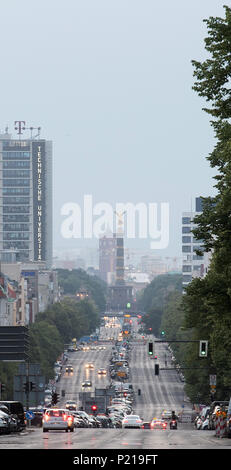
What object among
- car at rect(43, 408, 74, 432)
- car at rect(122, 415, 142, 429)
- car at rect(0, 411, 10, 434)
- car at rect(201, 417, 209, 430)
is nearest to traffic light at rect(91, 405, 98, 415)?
car at rect(122, 415, 142, 429)

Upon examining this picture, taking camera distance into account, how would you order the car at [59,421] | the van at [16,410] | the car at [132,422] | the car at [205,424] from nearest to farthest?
the car at [59,421] → the van at [16,410] → the car at [205,424] → the car at [132,422]

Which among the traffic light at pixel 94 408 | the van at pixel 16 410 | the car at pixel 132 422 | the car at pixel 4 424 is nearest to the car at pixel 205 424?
the car at pixel 132 422

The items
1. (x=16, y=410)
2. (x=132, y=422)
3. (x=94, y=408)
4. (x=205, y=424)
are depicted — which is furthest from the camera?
(x=94, y=408)

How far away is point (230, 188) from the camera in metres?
54.1

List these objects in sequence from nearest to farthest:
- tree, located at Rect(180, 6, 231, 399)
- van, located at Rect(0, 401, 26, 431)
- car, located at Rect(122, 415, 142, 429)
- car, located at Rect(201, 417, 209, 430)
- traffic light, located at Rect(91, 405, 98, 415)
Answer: tree, located at Rect(180, 6, 231, 399) < van, located at Rect(0, 401, 26, 431) < car, located at Rect(201, 417, 209, 430) < car, located at Rect(122, 415, 142, 429) < traffic light, located at Rect(91, 405, 98, 415)

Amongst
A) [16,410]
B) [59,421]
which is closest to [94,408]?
[16,410]

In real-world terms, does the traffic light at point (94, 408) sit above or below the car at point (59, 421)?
below

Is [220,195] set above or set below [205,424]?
above

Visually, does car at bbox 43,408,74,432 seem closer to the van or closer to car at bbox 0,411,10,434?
the van

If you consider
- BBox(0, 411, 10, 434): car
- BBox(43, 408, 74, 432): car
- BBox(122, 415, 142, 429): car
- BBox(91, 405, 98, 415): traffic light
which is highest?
BBox(0, 411, 10, 434): car

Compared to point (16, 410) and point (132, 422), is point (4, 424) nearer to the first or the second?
point (16, 410)

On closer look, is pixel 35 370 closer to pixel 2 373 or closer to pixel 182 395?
pixel 2 373

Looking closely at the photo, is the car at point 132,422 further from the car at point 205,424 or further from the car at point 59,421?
the car at point 59,421
